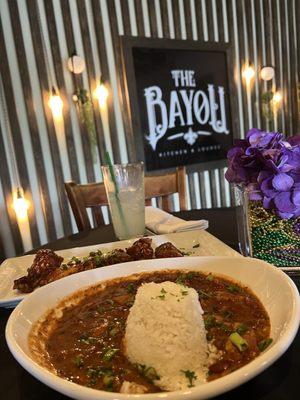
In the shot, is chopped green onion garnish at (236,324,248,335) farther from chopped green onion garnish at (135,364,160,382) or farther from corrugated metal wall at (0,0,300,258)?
corrugated metal wall at (0,0,300,258)

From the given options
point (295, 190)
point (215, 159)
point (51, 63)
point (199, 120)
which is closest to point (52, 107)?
point (51, 63)

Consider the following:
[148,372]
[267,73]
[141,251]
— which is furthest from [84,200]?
[267,73]

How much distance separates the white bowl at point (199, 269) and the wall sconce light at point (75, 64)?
3.31m

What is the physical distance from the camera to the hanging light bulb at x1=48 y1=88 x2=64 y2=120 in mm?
3822

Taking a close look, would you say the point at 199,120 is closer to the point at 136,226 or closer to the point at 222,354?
the point at 136,226

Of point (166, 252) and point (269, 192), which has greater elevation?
point (269, 192)

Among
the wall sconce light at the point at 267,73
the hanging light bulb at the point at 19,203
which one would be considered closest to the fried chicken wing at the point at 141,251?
the hanging light bulb at the point at 19,203

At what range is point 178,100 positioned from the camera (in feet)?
15.4

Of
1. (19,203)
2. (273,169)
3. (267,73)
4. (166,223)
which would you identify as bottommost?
(19,203)

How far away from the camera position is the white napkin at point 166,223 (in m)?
1.65

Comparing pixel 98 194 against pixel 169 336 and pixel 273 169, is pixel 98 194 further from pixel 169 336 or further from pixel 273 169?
pixel 169 336

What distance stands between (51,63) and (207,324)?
3735 mm

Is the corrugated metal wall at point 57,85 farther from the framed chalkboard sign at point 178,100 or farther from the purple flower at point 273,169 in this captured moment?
the purple flower at point 273,169

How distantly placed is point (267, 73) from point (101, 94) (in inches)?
121
